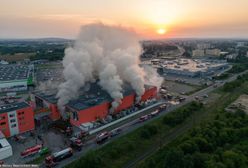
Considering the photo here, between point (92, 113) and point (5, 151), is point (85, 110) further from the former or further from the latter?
point (5, 151)

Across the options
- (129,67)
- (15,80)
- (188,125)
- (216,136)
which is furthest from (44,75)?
(216,136)

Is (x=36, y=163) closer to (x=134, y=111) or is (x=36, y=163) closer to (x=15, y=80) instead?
(x=134, y=111)

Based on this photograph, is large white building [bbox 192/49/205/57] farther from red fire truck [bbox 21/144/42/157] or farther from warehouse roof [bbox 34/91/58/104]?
red fire truck [bbox 21/144/42/157]

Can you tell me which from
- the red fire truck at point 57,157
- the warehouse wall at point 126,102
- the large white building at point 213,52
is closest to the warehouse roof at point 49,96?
the warehouse wall at point 126,102

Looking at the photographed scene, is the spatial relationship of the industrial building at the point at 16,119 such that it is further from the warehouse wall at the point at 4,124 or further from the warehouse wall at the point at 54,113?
the warehouse wall at the point at 54,113

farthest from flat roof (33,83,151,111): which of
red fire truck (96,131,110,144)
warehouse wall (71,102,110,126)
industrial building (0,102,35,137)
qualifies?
red fire truck (96,131,110,144)

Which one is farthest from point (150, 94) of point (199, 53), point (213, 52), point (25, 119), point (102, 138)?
point (213, 52)
